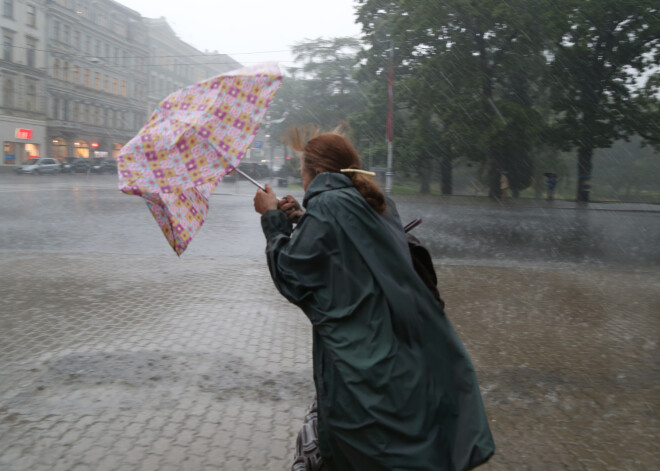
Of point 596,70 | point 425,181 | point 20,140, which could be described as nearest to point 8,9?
point 20,140

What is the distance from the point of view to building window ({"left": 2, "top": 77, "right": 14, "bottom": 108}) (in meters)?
48.3

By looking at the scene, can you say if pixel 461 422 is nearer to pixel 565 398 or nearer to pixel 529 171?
pixel 565 398

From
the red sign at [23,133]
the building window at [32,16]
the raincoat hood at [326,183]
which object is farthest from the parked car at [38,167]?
the raincoat hood at [326,183]

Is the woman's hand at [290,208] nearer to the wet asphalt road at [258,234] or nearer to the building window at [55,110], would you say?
the wet asphalt road at [258,234]

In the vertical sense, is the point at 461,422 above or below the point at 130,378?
above

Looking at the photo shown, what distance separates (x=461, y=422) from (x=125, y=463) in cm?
214

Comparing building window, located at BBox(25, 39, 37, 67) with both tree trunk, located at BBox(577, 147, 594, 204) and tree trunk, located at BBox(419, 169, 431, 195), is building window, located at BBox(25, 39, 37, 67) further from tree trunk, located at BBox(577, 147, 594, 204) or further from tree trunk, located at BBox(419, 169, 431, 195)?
tree trunk, located at BBox(577, 147, 594, 204)

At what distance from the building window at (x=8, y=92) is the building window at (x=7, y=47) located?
1.80m

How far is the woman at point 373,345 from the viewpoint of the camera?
75.7 inches

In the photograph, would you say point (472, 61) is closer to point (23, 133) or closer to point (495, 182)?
point (495, 182)

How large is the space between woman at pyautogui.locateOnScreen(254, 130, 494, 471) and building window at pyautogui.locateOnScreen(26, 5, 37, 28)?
58169mm

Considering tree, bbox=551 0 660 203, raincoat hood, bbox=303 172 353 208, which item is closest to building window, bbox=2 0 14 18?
tree, bbox=551 0 660 203

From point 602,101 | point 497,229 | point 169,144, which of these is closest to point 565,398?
point 169,144

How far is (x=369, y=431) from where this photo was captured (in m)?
1.93
